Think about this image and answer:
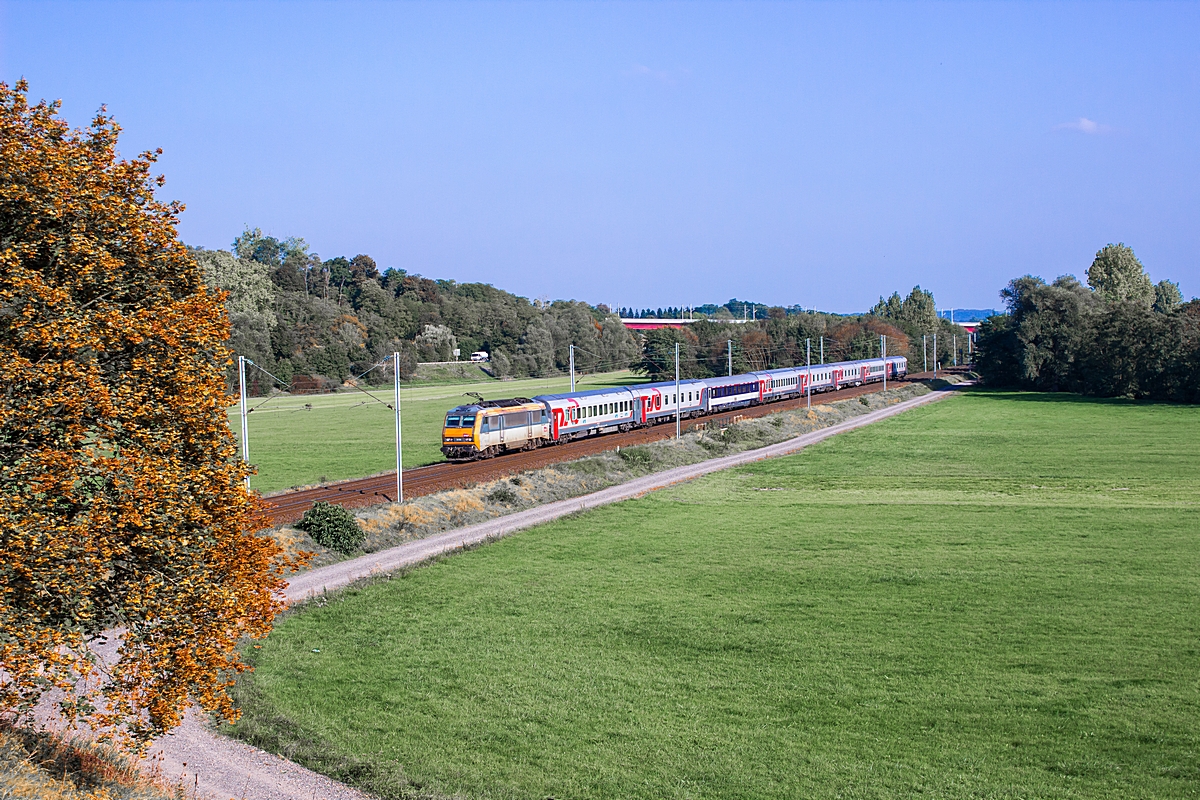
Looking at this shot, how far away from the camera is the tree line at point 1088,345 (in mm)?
95938

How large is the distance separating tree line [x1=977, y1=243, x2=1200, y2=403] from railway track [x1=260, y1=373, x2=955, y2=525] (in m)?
52.1

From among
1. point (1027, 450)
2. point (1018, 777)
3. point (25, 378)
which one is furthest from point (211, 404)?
point (1027, 450)

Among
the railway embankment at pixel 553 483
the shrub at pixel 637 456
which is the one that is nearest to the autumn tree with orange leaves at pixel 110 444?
the railway embankment at pixel 553 483

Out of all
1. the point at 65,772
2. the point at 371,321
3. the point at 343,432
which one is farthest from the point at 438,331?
the point at 65,772

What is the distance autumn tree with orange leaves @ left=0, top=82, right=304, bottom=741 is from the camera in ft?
32.9

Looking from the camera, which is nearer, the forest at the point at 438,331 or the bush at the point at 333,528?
the bush at the point at 333,528

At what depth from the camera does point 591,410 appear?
63.0 metres

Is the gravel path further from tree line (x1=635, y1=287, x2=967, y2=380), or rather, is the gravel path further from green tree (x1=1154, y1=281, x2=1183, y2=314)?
green tree (x1=1154, y1=281, x2=1183, y2=314)

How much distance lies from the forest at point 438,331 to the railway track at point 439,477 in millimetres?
39340

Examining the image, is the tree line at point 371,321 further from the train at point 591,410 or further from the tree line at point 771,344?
the train at point 591,410

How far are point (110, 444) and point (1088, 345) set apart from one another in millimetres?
114508

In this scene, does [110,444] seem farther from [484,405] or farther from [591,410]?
[591,410]

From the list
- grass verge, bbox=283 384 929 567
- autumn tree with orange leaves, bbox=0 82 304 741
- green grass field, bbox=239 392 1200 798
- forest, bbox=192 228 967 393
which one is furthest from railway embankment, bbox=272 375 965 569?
forest, bbox=192 228 967 393

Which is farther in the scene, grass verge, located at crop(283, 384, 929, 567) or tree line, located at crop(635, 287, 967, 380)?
tree line, located at crop(635, 287, 967, 380)
